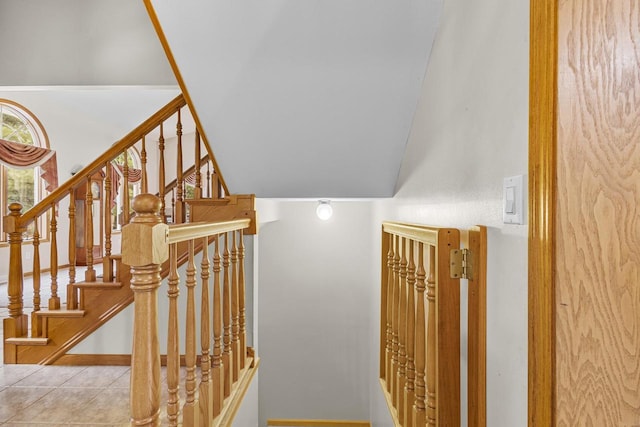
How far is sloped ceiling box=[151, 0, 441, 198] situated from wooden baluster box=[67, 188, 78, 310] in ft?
3.48

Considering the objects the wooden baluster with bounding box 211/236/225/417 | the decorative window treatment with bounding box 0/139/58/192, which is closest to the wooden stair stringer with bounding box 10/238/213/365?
the wooden baluster with bounding box 211/236/225/417

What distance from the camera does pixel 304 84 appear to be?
2.15m

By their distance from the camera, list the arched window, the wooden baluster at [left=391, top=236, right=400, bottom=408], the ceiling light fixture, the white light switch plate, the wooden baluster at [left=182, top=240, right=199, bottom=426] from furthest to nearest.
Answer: the arched window → the ceiling light fixture → the wooden baluster at [left=391, top=236, right=400, bottom=408] → the wooden baluster at [left=182, top=240, right=199, bottom=426] → the white light switch plate

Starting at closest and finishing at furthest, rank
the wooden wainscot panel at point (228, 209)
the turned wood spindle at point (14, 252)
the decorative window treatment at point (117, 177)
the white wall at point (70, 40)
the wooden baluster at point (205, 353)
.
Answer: the wooden baluster at point (205, 353) → the turned wood spindle at point (14, 252) → the wooden wainscot panel at point (228, 209) → the white wall at point (70, 40) → the decorative window treatment at point (117, 177)

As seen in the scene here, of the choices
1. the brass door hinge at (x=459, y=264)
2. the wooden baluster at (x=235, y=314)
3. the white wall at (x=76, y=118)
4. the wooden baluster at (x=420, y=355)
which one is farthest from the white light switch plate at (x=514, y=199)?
the white wall at (x=76, y=118)

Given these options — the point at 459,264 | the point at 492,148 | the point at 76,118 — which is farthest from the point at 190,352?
the point at 76,118

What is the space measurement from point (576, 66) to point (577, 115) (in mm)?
108

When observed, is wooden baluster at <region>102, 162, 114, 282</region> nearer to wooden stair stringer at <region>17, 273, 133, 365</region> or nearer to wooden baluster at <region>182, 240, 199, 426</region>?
wooden stair stringer at <region>17, 273, 133, 365</region>

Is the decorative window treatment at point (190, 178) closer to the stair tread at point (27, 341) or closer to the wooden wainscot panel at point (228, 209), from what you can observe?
the wooden wainscot panel at point (228, 209)

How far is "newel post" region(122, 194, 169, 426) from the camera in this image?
1.13m

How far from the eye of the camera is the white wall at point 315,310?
13.8 ft

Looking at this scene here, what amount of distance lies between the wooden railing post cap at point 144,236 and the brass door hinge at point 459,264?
3.16 feet

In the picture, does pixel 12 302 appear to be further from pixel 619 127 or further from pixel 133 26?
pixel 619 127

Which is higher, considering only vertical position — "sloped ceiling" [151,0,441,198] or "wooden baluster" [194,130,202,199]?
"sloped ceiling" [151,0,441,198]
